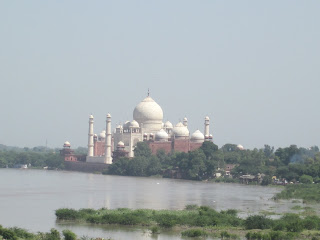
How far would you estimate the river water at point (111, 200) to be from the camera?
2191 centimetres

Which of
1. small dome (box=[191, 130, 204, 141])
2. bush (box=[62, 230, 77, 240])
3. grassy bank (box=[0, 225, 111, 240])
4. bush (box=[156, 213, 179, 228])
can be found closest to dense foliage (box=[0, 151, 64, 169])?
small dome (box=[191, 130, 204, 141])

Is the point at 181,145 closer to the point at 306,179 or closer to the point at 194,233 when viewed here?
the point at 306,179

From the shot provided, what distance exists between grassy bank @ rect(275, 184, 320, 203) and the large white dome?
23.8 m

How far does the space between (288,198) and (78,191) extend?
31.7ft

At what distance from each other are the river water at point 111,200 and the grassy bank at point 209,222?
25.0 inches

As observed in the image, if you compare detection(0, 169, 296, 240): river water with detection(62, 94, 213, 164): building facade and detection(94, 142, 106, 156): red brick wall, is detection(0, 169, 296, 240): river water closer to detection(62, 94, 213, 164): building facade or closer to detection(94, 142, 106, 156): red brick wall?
detection(62, 94, 213, 164): building facade

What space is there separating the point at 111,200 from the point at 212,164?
1865cm

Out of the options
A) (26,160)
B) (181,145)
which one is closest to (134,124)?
(181,145)

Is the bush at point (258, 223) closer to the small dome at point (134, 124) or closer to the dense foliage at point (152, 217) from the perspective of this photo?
the dense foliage at point (152, 217)

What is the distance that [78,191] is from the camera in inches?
1438

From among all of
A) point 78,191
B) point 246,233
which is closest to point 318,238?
point 246,233

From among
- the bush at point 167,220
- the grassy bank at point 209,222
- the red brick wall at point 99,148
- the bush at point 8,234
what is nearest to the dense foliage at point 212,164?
the red brick wall at point 99,148

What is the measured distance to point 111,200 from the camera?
103ft

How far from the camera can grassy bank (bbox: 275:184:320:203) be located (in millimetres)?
31875
